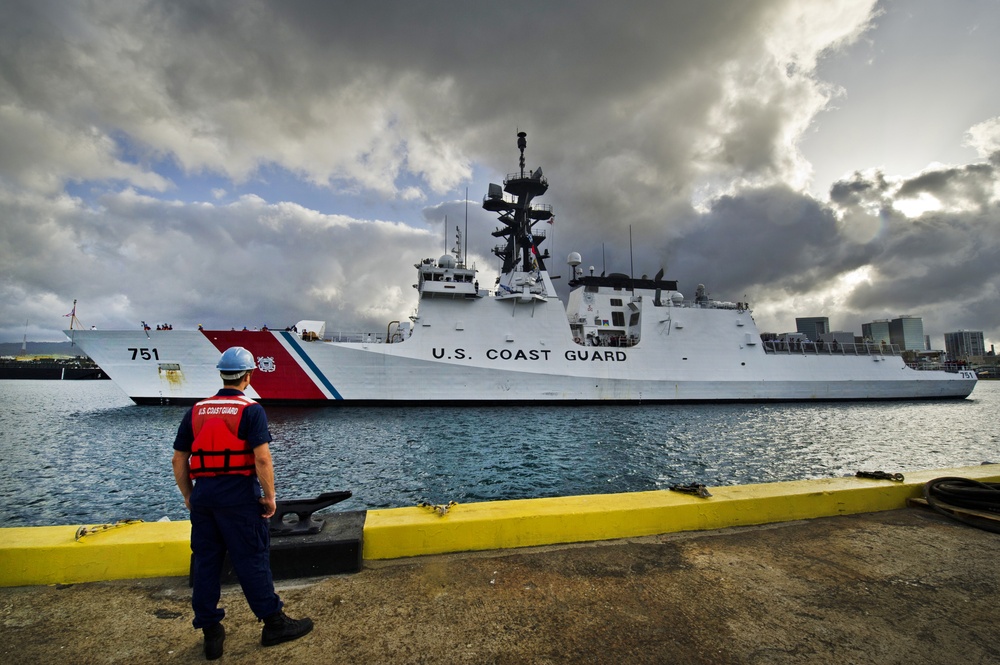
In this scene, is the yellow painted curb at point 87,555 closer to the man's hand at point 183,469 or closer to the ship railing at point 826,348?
the man's hand at point 183,469

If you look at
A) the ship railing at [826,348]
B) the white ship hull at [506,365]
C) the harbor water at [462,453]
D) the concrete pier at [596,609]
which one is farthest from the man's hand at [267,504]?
the ship railing at [826,348]

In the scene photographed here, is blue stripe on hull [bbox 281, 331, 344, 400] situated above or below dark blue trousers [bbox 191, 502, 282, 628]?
above

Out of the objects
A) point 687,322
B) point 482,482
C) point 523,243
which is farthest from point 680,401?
point 482,482

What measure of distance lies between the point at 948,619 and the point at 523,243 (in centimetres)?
1961

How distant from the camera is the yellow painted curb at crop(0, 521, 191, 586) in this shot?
1.94 meters

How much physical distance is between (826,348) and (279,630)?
25.9 meters

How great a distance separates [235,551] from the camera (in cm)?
167

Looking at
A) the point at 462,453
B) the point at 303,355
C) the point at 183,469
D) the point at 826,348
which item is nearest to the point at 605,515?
the point at 183,469

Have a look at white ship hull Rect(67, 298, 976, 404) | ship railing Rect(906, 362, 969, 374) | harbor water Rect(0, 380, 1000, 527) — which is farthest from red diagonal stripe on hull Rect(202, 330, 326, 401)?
ship railing Rect(906, 362, 969, 374)

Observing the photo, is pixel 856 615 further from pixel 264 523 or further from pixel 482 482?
pixel 482 482

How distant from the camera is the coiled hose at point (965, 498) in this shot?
2557 millimetres

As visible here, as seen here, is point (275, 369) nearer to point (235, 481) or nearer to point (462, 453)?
point (462, 453)

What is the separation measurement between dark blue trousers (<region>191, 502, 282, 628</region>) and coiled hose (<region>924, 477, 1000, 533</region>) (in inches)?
153

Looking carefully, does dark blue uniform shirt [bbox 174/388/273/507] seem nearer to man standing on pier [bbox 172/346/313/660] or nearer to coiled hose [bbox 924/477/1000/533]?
man standing on pier [bbox 172/346/313/660]
